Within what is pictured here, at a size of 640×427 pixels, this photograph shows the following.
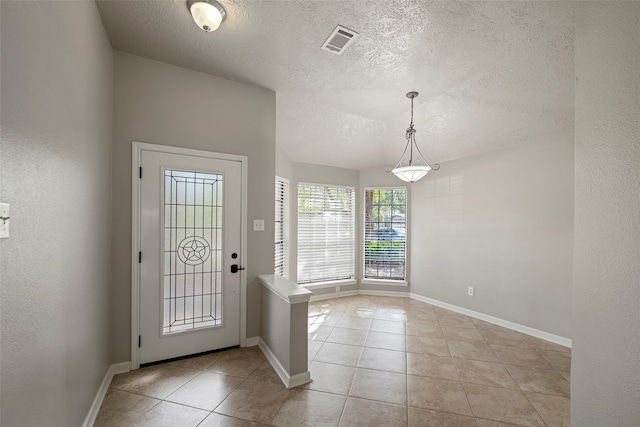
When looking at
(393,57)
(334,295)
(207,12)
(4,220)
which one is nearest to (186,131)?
(207,12)

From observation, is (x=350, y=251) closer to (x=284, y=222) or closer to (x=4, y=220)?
(x=284, y=222)

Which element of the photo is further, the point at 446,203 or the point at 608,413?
the point at 446,203

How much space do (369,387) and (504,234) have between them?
2.92 meters

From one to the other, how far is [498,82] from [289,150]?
2.89 meters

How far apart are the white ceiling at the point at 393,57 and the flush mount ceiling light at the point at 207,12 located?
0.22ft

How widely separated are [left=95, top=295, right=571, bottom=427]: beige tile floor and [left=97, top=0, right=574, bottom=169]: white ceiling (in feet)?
9.03

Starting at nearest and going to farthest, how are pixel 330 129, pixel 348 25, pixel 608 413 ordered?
1. pixel 608 413
2. pixel 348 25
3. pixel 330 129

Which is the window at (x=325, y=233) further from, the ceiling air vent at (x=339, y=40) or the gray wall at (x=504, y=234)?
the ceiling air vent at (x=339, y=40)

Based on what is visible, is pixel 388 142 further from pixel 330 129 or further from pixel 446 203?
pixel 446 203

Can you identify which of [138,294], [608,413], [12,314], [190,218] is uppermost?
[190,218]

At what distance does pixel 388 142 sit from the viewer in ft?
14.9

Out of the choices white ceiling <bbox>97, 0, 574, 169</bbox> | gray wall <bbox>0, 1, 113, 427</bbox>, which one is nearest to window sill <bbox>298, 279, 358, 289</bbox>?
white ceiling <bbox>97, 0, 574, 169</bbox>

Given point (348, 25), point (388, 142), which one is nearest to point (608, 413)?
point (348, 25)

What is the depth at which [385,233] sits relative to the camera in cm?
528
